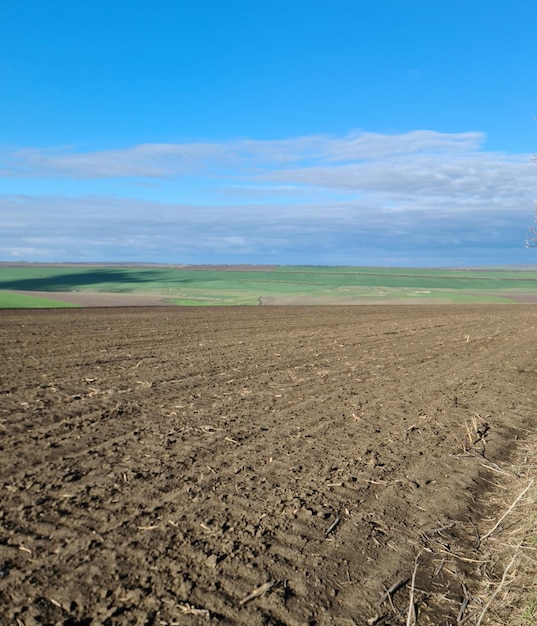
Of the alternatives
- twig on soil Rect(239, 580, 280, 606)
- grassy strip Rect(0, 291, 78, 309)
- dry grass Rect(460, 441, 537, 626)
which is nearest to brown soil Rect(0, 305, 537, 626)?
twig on soil Rect(239, 580, 280, 606)

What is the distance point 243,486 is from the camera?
5836 mm

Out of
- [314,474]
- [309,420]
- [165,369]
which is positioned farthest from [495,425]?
[165,369]

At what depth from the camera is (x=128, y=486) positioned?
5.70 meters

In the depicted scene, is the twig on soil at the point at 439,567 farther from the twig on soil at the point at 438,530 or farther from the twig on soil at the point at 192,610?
the twig on soil at the point at 192,610

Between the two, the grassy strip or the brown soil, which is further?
the grassy strip

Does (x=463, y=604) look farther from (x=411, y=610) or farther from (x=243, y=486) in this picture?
(x=243, y=486)

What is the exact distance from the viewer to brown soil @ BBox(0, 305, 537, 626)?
13.1 feet

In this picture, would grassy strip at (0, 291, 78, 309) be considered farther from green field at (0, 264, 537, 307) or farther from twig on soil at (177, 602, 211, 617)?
twig on soil at (177, 602, 211, 617)

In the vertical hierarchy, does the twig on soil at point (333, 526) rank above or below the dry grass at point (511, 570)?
above

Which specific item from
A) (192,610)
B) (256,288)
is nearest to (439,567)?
→ (192,610)

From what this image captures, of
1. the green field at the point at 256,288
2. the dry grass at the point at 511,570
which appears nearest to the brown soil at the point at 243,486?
the dry grass at the point at 511,570

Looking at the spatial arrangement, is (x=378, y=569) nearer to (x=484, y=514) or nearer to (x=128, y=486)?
(x=484, y=514)

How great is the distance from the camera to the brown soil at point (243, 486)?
13.1 feet

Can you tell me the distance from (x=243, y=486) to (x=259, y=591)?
184cm
